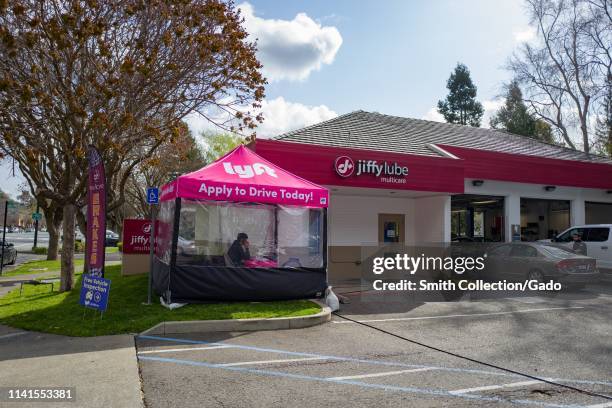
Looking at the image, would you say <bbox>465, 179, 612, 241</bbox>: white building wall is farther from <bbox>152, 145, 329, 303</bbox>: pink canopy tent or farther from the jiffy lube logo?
<bbox>152, 145, 329, 303</bbox>: pink canopy tent

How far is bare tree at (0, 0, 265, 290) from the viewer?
11523 millimetres

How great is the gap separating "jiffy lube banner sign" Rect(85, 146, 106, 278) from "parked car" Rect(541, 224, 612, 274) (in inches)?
568

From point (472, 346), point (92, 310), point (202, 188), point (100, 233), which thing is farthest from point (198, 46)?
point (472, 346)

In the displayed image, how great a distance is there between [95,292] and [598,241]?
16678 mm

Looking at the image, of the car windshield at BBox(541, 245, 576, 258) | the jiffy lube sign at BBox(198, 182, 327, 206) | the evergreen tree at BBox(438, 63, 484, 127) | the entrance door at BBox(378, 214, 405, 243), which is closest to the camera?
the jiffy lube sign at BBox(198, 182, 327, 206)

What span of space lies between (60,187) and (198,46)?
5953 mm

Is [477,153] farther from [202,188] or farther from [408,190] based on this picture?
[202,188]

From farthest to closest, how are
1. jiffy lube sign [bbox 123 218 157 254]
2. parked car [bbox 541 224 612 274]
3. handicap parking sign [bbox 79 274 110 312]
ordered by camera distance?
1. jiffy lube sign [bbox 123 218 157 254]
2. parked car [bbox 541 224 612 274]
3. handicap parking sign [bbox 79 274 110 312]

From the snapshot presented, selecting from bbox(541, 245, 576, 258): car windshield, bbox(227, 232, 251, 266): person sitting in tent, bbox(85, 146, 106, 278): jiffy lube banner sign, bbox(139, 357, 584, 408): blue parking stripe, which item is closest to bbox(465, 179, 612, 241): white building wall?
bbox(541, 245, 576, 258): car windshield

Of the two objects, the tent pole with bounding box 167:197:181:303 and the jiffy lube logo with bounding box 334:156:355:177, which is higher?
the jiffy lube logo with bounding box 334:156:355:177

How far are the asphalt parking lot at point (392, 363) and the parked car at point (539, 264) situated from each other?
3.33 metres

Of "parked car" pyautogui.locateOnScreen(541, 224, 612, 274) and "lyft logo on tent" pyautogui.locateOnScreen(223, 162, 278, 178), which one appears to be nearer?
"lyft logo on tent" pyautogui.locateOnScreen(223, 162, 278, 178)

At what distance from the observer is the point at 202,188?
9883 mm

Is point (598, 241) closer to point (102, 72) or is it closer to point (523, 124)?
point (102, 72)
